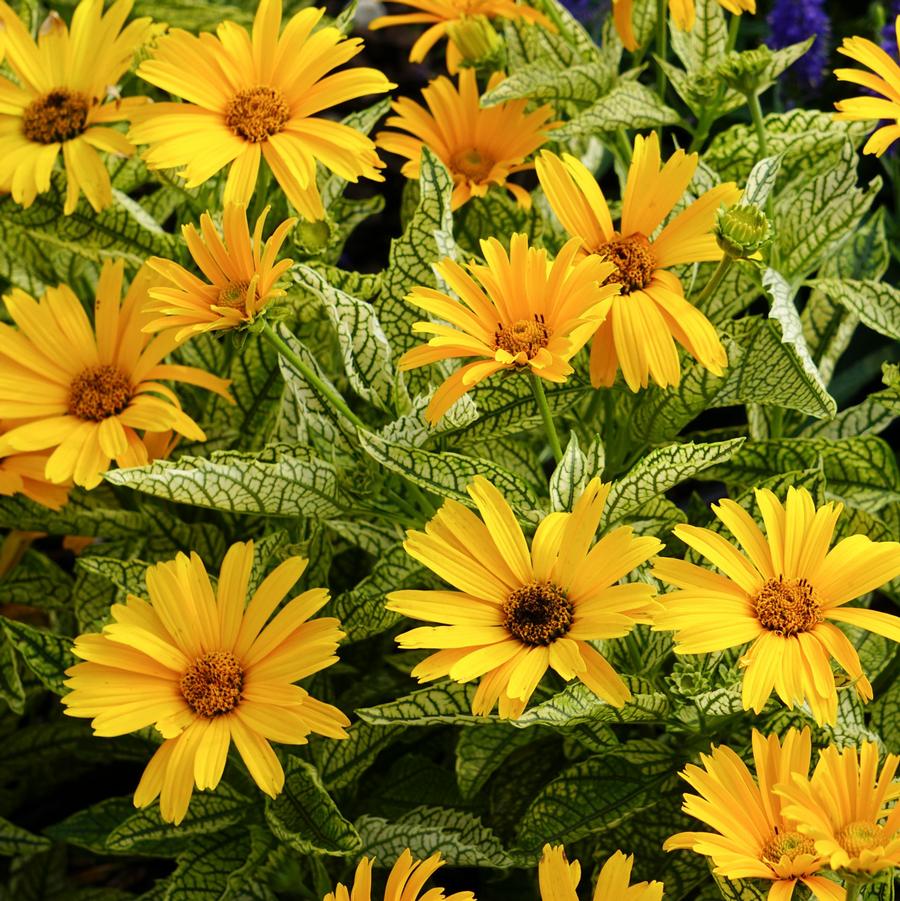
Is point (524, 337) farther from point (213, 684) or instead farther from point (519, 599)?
point (213, 684)

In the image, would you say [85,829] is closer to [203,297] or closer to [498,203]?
[203,297]

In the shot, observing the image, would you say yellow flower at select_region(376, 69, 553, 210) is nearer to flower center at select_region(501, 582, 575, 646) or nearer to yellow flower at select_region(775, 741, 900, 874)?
flower center at select_region(501, 582, 575, 646)

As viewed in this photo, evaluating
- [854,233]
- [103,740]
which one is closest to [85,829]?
[103,740]

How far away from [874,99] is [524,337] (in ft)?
1.15

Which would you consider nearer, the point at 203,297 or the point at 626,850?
the point at 203,297

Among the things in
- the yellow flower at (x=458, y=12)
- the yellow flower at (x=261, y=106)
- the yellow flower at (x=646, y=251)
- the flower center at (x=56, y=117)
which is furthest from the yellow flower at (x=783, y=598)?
the flower center at (x=56, y=117)

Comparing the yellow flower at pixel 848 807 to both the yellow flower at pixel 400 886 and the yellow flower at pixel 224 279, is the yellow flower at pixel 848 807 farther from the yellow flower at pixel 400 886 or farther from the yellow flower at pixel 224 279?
the yellow flower at pixel 224 279

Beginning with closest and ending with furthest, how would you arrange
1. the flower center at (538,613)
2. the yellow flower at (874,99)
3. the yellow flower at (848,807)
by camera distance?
the yellow flower at (848,807), the flower center at (538,613), the yellow flower at (874,99)

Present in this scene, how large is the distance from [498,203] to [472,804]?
1.83ft

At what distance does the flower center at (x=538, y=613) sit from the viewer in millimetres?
777

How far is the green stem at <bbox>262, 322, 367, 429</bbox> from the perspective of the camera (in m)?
0.85

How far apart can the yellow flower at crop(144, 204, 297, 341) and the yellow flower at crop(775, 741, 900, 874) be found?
46cm

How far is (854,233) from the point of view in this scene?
3.94 ft

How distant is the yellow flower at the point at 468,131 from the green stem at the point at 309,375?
31 cm
